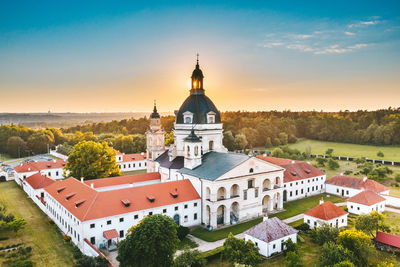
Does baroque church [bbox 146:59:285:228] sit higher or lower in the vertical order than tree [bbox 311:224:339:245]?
higher

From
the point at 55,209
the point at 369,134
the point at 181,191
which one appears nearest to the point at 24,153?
the point at 55,209

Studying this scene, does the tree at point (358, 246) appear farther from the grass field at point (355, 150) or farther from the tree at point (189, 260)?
the grass field at point (355, 150)

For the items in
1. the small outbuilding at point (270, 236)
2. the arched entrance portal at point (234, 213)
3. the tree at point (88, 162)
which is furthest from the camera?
the tree at point (88, 162)

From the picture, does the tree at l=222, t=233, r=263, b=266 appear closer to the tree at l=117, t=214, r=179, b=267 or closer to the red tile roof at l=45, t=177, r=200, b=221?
the tree at l=117, t=214, r=179, b=267

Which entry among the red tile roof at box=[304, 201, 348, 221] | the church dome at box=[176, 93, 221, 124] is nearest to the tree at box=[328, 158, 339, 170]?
the red tile roof at box=[304, 201, 348, 221]

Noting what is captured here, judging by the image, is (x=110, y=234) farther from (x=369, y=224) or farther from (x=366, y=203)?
(x=366, y=203)

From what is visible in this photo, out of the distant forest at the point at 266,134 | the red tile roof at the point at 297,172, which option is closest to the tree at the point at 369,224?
the red tile roof at the point at 297,172

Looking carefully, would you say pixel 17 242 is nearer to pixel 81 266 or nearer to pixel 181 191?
pixel 81 266

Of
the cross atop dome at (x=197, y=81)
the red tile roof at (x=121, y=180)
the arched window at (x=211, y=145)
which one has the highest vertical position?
the cross atop dome at (x=197, y=81)
